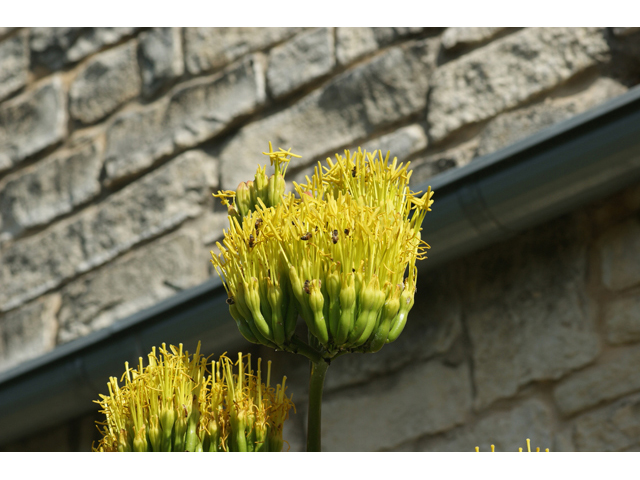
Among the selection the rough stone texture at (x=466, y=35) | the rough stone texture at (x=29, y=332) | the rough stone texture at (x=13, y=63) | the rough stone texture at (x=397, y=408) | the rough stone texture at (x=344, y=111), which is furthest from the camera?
the rough stone texture at (x=13, y=63)

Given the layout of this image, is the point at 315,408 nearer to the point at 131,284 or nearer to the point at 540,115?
the point at 540,115

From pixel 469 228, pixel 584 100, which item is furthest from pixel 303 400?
pixel 584 100

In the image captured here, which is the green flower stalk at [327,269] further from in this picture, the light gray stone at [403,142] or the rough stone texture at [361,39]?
the rough stone texture at [361,39]

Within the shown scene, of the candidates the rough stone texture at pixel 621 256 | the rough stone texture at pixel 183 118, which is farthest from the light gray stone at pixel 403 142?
the rough stone texture at pixel 621 256

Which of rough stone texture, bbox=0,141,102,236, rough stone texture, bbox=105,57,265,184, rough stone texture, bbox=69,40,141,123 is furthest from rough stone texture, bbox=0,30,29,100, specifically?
rough stone texture, bbox=105,57,265,184

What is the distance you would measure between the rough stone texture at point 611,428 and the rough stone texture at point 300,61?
1497 millimetres

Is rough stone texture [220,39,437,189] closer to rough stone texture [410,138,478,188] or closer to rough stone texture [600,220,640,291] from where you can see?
rough stone texture [410,138,478,188]

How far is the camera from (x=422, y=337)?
203 centimetres

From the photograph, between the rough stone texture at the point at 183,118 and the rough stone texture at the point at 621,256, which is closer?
the rough stone texture at the point at 621,256

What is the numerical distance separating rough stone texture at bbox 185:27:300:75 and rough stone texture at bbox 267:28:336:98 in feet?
0.22

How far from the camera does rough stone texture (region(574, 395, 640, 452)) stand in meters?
1.69

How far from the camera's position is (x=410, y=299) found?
73 centimetres

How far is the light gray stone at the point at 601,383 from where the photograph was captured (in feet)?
5.69

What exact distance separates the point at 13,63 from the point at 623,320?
3.03 meters
